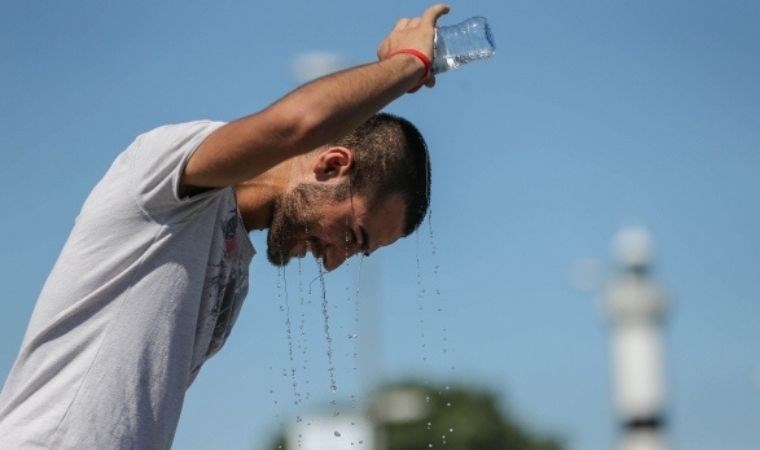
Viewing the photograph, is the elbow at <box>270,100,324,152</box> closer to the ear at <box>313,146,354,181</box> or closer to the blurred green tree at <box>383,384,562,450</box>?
the ear at <box>313,146,354,181</box>

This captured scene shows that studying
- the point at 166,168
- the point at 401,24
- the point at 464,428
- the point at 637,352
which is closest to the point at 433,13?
the point at 401,24

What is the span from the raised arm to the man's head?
0.63 metres

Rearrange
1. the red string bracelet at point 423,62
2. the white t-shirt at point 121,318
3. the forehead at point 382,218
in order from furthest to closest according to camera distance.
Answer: the forehead at point 382,218 < the red string bracelet at point 423,62 < the white t-shirt at point 121,318

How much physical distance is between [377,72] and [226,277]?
3.10 ft

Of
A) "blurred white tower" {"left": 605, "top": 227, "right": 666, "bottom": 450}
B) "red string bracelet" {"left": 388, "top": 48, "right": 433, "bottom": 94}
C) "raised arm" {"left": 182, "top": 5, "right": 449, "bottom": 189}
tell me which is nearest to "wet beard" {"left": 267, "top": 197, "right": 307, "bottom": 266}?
"raised arm" {"left": 182, "top": 5, "right": 449, "bottom": 189}

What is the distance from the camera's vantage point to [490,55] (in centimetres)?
573

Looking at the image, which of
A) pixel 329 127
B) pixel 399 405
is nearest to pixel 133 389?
pixel 329 127

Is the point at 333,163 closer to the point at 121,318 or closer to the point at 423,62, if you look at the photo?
the point at 423,62

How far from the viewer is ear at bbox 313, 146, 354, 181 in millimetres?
5336

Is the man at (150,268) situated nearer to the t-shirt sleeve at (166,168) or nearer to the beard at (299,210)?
the t-shirt sleeve at (166,168)

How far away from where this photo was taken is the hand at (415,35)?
197 inches

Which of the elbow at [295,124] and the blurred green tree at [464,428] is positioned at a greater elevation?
the blurred green tree at [464,428]

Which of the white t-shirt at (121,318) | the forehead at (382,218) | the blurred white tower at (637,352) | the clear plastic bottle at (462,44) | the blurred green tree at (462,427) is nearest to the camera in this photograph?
the white t-shirt at (121,318)

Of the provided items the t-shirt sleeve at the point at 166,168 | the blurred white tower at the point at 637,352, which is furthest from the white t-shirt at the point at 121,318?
the blurred white tower at the point at 637,352
